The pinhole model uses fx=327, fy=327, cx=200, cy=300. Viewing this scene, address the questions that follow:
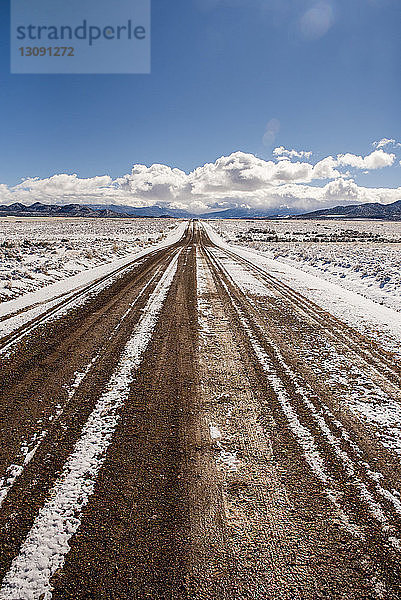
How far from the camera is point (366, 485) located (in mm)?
2744

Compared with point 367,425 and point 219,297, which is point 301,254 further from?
point 367,425

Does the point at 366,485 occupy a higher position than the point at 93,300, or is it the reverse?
the point at 93,300

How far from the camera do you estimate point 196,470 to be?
9.48ft

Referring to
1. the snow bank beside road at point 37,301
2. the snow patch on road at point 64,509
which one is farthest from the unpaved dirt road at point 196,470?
the snow bank beside road at point 37,301

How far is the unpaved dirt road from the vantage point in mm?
2047

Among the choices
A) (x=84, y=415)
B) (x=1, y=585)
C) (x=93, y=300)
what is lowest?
(x=1, y=585)

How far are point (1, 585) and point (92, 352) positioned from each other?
11.4 feet

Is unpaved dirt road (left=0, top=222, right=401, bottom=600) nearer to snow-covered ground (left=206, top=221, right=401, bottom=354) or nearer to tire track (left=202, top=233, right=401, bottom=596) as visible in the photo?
tire track (left=202, top=233, right=401, bottom=596)

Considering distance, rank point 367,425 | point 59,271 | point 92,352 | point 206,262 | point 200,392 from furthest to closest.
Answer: point 206,262 → point 59,271 → point 92,352 → point 200,392 → point 367,425

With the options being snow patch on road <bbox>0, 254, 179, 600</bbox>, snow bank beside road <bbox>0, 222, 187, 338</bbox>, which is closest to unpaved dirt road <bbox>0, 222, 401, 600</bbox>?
snow patch on road <bbox>0, 254, 179, 600</bbox>

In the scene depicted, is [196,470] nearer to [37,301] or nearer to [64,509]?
[64,509]

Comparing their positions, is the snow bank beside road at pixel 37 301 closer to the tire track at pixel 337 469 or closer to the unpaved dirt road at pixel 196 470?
the unpaved dirt road at pixel 196 470

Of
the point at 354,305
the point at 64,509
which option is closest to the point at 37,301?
the point at 64,509

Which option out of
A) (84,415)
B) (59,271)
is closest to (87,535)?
(84,415)
